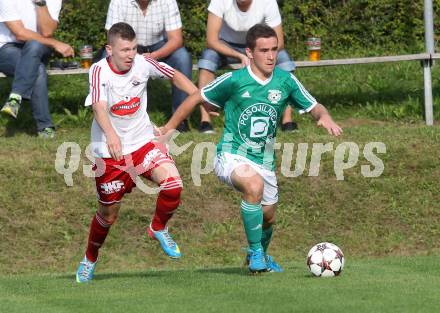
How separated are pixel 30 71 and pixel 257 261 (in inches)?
197

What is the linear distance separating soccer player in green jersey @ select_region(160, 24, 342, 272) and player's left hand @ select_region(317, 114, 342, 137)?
0.03 metres

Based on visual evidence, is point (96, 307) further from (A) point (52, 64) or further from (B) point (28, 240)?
(A) point (52, 64)

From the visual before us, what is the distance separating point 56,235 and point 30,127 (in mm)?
2564

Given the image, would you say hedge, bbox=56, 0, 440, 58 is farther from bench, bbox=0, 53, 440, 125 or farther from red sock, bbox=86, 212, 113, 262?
red sock, bbox=86, 212, 113, 262

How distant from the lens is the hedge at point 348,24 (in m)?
16.6

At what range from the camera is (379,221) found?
13.3m

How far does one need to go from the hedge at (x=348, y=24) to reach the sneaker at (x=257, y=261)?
728 centimetres

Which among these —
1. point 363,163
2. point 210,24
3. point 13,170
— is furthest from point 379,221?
point 13,170

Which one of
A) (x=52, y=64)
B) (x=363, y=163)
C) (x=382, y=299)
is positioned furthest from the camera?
(x=52, y=64)

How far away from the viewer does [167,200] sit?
9805 mm

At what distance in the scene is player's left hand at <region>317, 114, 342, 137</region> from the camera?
A: 912cm

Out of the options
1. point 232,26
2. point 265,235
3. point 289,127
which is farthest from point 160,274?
point 232,26

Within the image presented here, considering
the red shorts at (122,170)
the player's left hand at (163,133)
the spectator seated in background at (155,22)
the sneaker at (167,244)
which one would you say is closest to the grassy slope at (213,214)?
the spectator seated in background at (155,22)

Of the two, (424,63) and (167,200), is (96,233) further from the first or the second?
(424,63)
